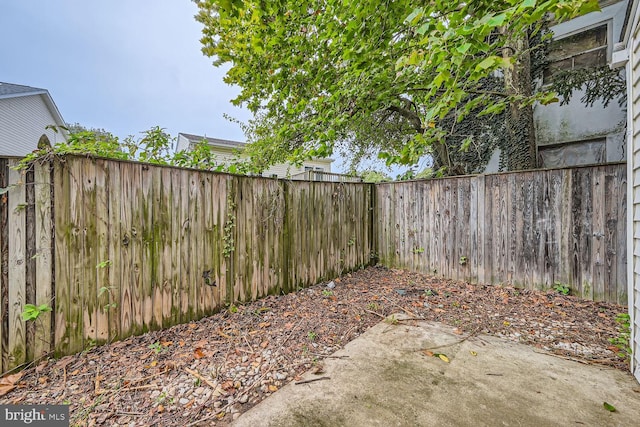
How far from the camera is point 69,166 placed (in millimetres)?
1894

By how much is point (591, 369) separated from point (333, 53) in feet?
14.0

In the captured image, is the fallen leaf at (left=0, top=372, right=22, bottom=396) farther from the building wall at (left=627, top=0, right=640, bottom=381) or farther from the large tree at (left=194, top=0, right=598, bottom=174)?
the building wall at (left=627, top=0, right=640, bottom=381)

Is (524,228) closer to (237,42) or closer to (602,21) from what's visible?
(237,42)

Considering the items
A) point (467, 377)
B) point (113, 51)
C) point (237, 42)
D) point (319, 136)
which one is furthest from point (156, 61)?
point (467, 377)

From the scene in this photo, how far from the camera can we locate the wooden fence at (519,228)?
298cm

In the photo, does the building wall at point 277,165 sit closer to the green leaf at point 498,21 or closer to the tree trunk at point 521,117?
the tree trunk at point 521,117

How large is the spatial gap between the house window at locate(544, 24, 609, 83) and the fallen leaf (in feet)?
30.0

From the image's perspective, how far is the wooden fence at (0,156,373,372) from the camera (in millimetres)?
1757

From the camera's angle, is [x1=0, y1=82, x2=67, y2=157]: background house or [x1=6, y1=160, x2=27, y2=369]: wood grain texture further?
[x1=0, y1=82, x2=67, y2=157]: background house

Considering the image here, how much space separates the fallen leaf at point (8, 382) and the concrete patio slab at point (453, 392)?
1.43m

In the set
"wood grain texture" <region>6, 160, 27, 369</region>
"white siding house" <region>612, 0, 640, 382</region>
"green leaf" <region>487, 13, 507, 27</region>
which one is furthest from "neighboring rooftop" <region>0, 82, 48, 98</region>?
"white siding house" <region>612, 0, 640, 382</region>

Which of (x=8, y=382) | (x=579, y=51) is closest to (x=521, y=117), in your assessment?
(x=579, y=51)

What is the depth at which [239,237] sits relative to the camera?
9.68 feet

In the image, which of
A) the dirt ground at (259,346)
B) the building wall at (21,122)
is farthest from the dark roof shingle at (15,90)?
the dirt ground at (259,346)
